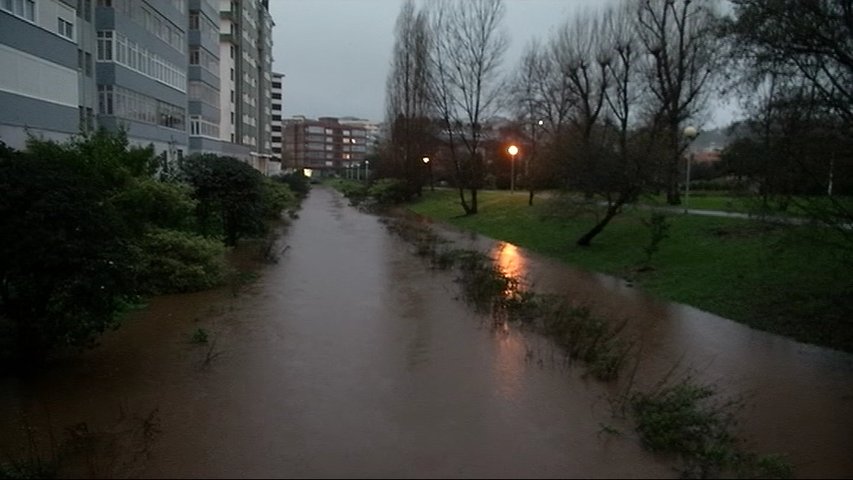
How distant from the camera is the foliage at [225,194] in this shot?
22.1m

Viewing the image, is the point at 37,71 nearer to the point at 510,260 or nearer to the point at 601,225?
the point at 510,260

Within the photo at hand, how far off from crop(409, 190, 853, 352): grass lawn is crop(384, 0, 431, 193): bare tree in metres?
23.6

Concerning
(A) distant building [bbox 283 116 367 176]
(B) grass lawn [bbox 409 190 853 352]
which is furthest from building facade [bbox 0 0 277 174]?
(A) distant building [bbox 283 116 367 176]

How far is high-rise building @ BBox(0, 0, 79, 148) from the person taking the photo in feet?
67.9

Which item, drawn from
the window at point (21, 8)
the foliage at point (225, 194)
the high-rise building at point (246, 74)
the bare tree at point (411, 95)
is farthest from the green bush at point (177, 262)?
the high-rise building at point (246, 74)

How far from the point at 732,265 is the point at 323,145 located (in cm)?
15492

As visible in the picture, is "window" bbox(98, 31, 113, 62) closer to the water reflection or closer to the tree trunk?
the water reflection

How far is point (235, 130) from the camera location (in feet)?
226

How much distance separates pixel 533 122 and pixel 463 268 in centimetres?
3610

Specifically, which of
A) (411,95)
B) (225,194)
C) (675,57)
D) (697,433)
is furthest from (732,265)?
(411,95)

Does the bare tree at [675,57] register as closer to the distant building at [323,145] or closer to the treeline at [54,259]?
the treeline at [54,259]

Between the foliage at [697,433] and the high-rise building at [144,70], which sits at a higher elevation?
the high-rise building at [144,70]

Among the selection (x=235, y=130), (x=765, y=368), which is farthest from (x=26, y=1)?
(x=235, y=130)

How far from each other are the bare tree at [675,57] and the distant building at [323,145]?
415ft
